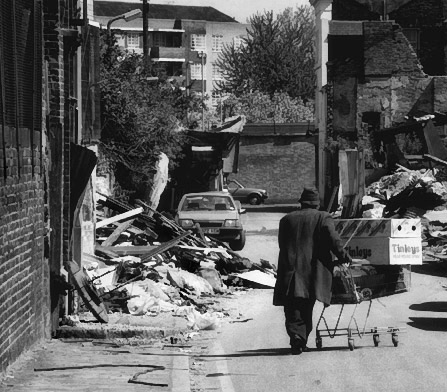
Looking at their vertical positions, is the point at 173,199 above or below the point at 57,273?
below

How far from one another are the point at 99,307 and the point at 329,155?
1977 inches

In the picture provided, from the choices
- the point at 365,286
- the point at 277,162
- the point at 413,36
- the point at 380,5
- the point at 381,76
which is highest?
the point at 380,5

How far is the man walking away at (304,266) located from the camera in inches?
541

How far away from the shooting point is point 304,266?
13.9m

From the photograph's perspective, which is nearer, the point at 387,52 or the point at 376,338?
the point at 376,338

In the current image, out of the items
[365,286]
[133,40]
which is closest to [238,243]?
[365,286]

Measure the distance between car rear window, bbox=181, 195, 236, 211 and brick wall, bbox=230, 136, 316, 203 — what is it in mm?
47493

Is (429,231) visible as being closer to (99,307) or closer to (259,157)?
(99,307)

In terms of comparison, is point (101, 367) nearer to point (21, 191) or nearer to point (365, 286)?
point (21, 191)

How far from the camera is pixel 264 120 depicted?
336ft

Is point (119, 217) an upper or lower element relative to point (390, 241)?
lower

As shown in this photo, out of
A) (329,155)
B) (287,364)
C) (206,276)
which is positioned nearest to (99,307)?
(287,364)

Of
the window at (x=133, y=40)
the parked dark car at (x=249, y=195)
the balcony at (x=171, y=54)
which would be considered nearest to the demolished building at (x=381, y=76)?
the parked dark car at (x=249, y=195)

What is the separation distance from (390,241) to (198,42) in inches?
4828
